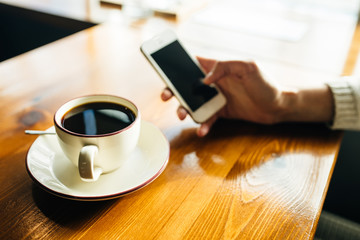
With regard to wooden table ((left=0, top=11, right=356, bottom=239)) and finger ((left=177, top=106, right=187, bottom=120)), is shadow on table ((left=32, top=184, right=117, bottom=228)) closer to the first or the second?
wooden table ((left=0, top=11, right=356, bottom=239))

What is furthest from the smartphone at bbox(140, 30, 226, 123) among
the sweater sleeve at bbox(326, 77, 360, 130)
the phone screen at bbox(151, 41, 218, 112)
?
the sweater sleeve at bbox(326, 77, 360, 130)

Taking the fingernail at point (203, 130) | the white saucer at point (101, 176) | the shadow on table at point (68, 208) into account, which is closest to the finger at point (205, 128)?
the fingernail at point (203, 130)

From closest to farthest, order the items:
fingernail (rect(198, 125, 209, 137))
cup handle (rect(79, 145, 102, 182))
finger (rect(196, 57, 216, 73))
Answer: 1. cup handle (rect(79, 145, 102, 182))
2. fingernail (rect(198, 125, 209, 137))
3. finger (rect(196, 57, 216, 73))

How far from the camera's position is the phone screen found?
741mm

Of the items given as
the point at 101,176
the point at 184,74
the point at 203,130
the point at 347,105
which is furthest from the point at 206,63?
the point at 101,176

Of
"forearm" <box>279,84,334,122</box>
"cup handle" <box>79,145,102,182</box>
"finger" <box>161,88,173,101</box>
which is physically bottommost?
"forearm" <box>279,84,334,122</box>

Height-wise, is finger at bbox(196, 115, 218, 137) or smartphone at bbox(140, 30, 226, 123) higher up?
smartphone at bbox(140, 30, 226, 123)

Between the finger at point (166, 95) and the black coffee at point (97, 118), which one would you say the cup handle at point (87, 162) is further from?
the finger at point (166, 95)

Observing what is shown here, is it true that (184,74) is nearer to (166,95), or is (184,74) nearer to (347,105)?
(166,95)

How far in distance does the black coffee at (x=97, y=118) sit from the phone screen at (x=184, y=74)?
191mm

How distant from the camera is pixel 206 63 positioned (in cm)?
87

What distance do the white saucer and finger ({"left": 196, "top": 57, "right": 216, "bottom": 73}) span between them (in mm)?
308

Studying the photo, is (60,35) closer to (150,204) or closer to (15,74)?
(15,74)

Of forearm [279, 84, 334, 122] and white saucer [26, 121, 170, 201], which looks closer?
white saucer [26, 121, 170, 201]
